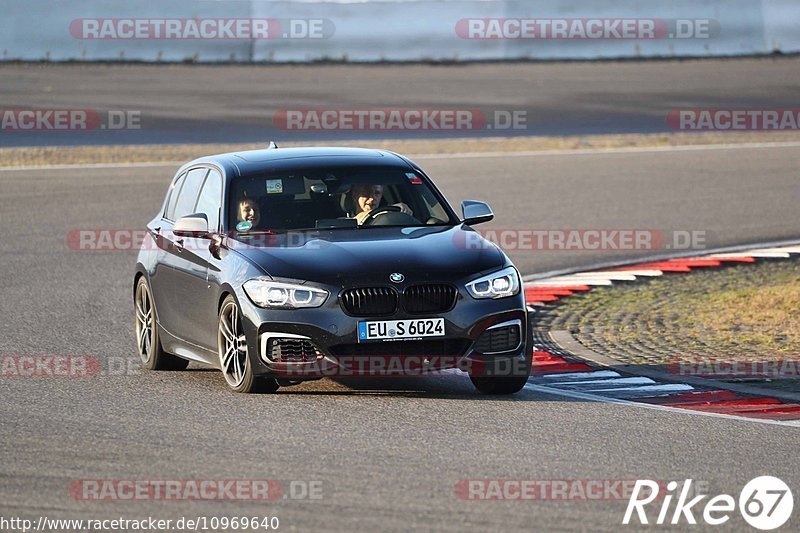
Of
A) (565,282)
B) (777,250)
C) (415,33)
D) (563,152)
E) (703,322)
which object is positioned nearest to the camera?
(703,322)

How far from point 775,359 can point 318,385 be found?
11.7 ft

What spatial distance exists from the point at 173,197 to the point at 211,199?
102cm

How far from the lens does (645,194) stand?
2231 cm

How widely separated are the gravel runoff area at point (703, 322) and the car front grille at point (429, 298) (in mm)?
2368

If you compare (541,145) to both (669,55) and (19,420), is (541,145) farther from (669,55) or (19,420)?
(19,420)

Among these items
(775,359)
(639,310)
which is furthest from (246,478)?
(639,310)

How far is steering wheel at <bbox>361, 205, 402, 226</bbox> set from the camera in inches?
413

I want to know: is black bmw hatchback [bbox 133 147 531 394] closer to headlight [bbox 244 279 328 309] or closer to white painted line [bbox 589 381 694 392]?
headlight [bbox 244 279 328 309]

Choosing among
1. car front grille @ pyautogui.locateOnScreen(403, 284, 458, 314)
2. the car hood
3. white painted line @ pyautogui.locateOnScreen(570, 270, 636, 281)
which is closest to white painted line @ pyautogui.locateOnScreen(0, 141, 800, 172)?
white painted line @ pyautogui.locateOnScreen(570, 270, 636, 281)

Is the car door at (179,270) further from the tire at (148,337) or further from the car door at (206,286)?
the tire at (148,337)

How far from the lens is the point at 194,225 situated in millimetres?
10266

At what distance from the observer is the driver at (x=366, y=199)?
10.6 m

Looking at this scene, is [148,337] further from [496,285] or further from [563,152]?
[563,152]

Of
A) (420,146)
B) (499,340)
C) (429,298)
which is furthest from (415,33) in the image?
(429,298)
